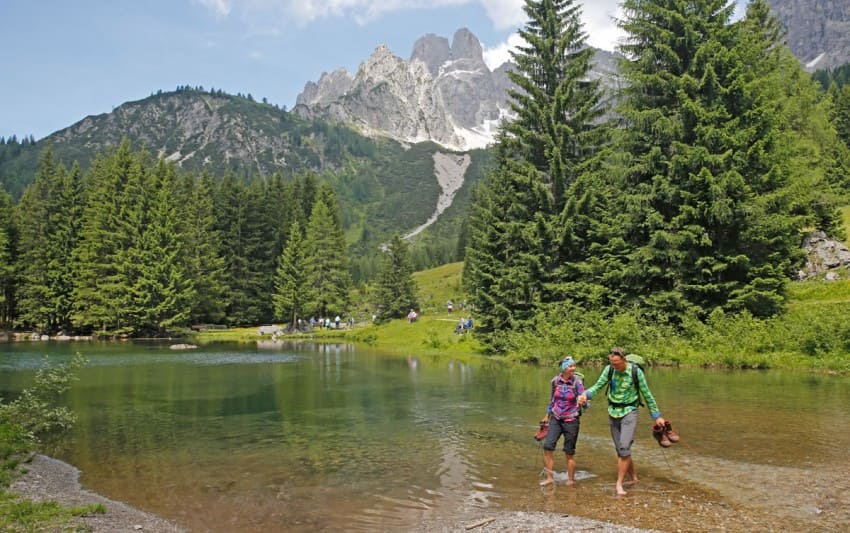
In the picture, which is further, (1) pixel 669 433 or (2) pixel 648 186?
(2) pixel 648 186

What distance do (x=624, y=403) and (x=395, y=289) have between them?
6311 centimetres

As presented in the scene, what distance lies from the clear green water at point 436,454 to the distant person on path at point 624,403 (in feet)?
2.07

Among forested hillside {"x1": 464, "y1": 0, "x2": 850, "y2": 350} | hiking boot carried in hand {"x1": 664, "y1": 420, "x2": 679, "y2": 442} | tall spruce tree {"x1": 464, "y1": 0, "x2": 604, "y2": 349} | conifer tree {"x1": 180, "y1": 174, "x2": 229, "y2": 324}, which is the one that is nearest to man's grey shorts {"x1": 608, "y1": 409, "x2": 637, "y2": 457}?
hiking boot carried in hand {"x1": 664, "y1": 420, "x2": 679, "y2": 442}

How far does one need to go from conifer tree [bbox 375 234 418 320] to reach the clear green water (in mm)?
46085

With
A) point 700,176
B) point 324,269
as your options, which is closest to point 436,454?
point 700,176

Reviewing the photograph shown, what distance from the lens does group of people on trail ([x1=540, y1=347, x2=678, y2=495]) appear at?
1027 centimetres

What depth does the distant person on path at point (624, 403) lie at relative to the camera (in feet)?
33.5

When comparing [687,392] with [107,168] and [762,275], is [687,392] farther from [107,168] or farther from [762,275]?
[107,168]

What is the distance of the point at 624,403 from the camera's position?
412 inches

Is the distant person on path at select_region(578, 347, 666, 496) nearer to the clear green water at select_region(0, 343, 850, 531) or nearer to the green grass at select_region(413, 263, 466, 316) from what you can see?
the clear green water at select_region(0, 343, 850, 531)

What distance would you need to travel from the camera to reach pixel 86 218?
7344 cm

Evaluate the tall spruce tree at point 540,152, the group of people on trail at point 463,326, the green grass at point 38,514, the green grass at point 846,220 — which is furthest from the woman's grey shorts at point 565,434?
the green grass at point 846,220

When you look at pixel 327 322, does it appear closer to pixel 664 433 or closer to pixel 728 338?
pixel 728 338

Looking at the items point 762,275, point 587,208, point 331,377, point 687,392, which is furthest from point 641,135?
point 331,377
